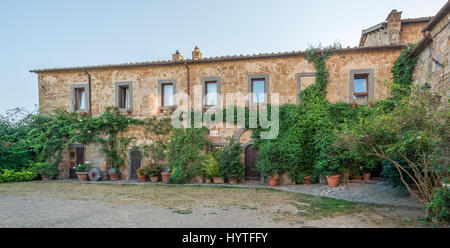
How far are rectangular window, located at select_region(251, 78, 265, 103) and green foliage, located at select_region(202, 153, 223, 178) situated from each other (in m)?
3.08

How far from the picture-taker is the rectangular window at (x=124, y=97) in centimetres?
1148

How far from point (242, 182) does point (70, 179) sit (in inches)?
338

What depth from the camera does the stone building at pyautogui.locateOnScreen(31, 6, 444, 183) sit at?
9375 mm

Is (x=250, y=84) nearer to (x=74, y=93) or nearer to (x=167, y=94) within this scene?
(x=167, y=94)

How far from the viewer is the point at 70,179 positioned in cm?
1168

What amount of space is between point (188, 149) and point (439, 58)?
29.2 ft

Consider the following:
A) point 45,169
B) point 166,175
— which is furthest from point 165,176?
point 45,169

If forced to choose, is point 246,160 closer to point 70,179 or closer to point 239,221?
point 239,221

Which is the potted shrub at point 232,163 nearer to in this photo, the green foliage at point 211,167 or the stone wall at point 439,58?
the green foliage at point 211,167

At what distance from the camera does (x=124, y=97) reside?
11703 mm

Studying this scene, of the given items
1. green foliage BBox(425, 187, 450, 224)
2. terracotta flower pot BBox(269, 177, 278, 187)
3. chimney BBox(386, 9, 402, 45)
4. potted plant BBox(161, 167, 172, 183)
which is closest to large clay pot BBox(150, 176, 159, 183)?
potted plant BBox(161, 167, 172, 183)

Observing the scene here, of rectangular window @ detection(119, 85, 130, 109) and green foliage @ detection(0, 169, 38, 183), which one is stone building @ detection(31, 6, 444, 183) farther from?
green foliage @ detection(0, 169, 38, 183)

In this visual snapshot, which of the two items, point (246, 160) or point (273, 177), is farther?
point (246, 160)

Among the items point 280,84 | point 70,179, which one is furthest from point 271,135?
point 70,179
